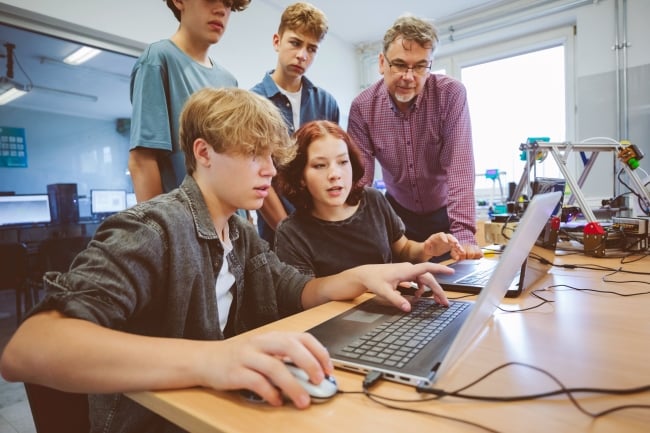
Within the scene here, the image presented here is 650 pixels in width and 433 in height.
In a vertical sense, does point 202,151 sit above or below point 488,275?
above

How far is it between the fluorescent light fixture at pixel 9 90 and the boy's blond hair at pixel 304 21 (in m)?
2.30

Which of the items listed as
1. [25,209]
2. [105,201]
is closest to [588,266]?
[25,209]

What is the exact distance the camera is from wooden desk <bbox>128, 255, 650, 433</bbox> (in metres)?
0.41

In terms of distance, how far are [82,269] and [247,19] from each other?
119 inches

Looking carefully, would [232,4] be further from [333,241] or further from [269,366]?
[269,366]

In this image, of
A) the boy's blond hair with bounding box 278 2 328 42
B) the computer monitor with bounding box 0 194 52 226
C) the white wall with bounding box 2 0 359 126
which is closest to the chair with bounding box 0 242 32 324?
the computer monitor with bounding box 0 194 52 226

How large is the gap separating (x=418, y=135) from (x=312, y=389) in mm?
1500

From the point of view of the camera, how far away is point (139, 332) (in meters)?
0.71

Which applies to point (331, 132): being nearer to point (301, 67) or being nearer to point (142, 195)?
point (301, 67)

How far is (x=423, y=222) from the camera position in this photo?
1.90m

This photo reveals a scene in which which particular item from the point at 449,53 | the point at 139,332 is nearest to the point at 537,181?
the point at 139,332

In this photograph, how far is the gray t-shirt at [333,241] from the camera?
4.17ft

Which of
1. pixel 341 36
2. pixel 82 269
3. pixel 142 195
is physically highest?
pixel 341 36

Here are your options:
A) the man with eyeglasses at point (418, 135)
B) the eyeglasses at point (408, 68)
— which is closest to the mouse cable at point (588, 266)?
the man with eyeglasses at point (418, 135)
